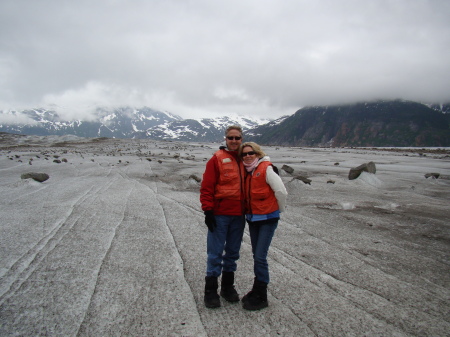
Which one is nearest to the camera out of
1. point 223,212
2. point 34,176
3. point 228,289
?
point 223,212

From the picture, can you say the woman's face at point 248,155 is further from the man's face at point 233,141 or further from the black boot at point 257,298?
the black boot at point 257,298

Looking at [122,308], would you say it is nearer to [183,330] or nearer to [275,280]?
[183,330]

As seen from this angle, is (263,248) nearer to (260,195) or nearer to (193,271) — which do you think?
(260,195)

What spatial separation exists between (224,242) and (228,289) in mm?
810

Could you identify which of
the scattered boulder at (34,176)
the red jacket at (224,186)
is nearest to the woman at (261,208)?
the red jacket at (224,186)

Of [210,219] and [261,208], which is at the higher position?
[261,208]

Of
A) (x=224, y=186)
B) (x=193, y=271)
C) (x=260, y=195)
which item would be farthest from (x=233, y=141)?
(x=193, y=271)

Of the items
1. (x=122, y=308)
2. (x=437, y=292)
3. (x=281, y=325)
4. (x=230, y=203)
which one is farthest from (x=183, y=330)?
(x=437, y=292)

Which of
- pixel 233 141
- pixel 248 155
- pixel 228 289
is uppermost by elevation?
pixel 233 141

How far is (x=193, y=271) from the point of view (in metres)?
5.23

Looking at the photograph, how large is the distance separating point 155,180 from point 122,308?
1260 cm

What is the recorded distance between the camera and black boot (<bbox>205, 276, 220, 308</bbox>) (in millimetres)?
4066

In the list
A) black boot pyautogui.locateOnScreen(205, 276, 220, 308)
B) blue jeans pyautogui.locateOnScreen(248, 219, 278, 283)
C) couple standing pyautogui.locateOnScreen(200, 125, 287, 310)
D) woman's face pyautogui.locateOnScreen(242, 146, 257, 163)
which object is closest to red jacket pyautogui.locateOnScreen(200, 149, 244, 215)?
couple standing pyautogui.locateOnScreen(200, 125, 287, 310)

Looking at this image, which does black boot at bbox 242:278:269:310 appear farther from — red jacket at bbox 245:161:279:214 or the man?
red jacket at bbox 245:161:279:214
